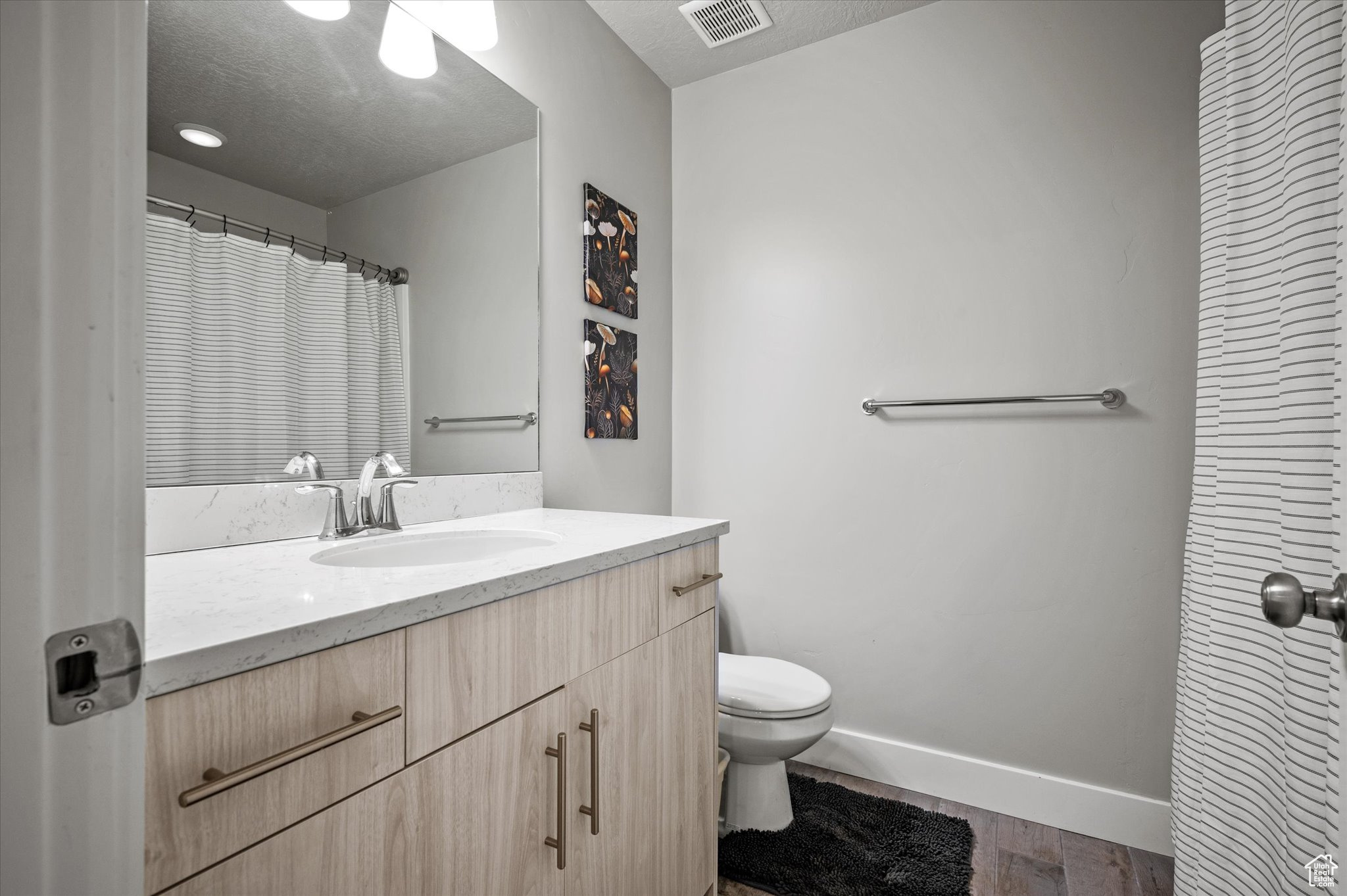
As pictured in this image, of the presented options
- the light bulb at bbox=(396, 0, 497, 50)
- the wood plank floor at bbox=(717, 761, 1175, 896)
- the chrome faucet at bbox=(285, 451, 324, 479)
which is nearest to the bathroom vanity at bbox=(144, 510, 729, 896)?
the chrome faucet at bbox=(285, 451, 324, 479)

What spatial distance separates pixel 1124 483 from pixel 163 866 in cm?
201

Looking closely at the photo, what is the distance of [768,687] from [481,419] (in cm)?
103

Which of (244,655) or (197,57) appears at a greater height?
(197,57)

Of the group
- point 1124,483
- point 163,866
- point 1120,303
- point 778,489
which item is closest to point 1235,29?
point 1120,303

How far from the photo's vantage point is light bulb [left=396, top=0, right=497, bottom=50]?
1.42 m

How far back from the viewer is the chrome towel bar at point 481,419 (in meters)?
1.42

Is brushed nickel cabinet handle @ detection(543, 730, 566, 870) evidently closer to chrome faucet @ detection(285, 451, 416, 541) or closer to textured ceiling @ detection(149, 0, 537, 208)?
chrome faucet @ detection(285, 451, 416, 541)

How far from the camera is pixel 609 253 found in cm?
196

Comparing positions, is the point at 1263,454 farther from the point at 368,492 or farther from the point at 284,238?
the point at 284,238

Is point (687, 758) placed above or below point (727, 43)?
below

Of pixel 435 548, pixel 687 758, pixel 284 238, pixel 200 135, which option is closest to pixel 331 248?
pixel 284 238

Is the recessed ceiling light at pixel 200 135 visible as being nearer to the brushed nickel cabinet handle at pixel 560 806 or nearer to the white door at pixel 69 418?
the white door at pixel 69 418

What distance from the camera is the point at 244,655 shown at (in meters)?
0.55

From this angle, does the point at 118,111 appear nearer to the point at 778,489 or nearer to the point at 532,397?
the point at 532,397
